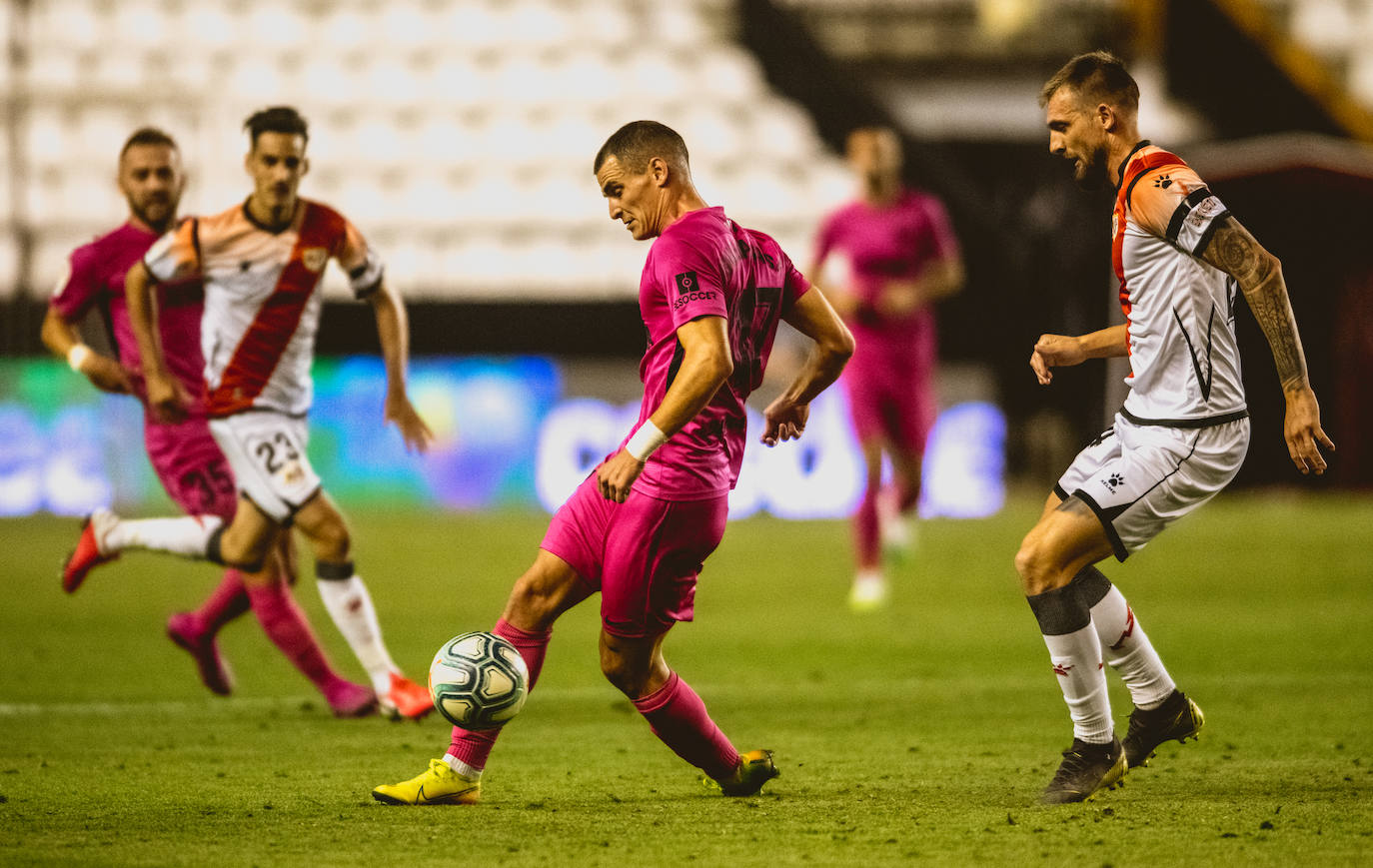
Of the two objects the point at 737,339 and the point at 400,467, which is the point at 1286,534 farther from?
the point at 737,339

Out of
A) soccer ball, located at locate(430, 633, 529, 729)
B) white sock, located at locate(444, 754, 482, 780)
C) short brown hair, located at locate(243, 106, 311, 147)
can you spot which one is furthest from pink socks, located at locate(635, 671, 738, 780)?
short brown hair, located at locate(243, 106, 311, 147)

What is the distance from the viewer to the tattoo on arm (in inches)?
172

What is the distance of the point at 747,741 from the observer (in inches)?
226

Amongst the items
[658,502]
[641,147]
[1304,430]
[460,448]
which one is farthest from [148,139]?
[460,448]

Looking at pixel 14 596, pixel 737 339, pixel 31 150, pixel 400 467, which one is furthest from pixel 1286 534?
pixel 31 150

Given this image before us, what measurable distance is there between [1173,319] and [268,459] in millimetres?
3183

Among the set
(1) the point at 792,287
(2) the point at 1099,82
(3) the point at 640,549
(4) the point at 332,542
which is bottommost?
(4) the point at 332,542

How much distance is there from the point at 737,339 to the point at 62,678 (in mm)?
4053

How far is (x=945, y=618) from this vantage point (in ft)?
30.0

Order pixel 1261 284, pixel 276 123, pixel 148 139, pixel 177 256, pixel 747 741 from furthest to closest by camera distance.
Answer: pixel 148 139, pixel 177 256, pixel 276 123, pixel 747 741, pixel 1261 284

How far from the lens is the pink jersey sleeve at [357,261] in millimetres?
6340

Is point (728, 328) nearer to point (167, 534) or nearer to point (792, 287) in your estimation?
point (792, 287)

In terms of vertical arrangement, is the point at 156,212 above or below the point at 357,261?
above

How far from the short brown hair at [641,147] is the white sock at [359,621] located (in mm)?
→ 2289
